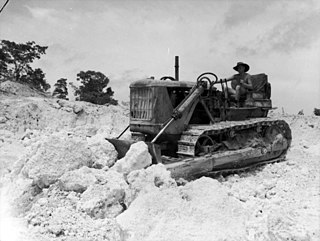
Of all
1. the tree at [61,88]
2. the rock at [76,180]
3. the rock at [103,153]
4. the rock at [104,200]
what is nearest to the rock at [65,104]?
the tree at [61,88]

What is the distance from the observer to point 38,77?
18.1 meters

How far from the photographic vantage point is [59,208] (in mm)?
3305

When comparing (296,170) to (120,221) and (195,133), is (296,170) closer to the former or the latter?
(195,133)

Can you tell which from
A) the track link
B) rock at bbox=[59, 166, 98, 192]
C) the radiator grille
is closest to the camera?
rock at bbox=[59, 166, 98, 192]

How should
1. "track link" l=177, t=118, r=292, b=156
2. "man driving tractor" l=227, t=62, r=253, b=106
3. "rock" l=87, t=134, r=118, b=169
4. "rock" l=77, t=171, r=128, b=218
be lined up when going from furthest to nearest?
"man driving tractor" l=227, t=62, r=253, b=106
"track link" l=177, t=118, r=292, b=156
"rock" l=87, t=134, r=118, b=169
"rock" l=77, t=171, r=128, b=218

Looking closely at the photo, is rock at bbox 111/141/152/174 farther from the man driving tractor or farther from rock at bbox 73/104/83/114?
rock at bbox 73/104/83/114

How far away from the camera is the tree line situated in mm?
16469

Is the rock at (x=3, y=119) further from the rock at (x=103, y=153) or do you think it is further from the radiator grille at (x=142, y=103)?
the rock at (x=103, y=153)

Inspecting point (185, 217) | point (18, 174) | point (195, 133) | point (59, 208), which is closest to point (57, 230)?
point (59, 208)

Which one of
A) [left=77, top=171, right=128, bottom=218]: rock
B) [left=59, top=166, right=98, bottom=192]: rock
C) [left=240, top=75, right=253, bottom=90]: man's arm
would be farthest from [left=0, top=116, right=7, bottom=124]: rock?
[left=77, top=171, right=128, bottom=218]: rock

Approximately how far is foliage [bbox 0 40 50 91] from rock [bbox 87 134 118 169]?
40.1 feet

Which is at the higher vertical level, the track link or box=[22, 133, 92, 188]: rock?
the track link

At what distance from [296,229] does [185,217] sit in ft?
3.28

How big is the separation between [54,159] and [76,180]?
1.66 feet
